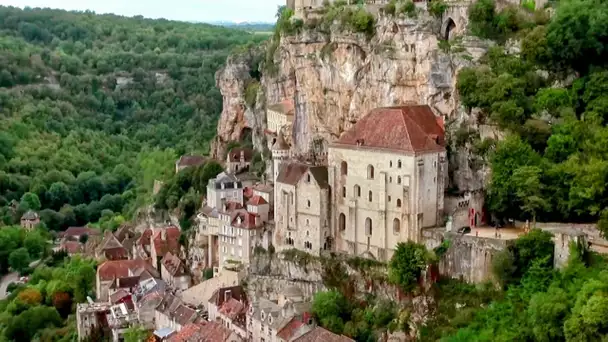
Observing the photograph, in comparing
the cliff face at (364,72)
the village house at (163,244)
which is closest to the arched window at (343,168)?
the cliff face at (364,72)

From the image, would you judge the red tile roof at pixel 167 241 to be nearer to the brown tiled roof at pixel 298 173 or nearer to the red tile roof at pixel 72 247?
the brown tiled roof at pixel 298 173

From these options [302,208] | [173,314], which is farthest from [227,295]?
[302,208]

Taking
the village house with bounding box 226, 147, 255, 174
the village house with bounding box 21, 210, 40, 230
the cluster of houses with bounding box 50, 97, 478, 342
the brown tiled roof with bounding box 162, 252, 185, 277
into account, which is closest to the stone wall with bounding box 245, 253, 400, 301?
the cluster of houses with bounding box 50, 97, 478, 342

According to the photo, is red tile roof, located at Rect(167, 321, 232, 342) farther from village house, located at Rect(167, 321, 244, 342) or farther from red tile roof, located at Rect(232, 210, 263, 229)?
red tile roof, located at Rect(232, 210, 263, 229)

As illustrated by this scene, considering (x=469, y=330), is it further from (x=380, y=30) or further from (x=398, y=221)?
→ (x=380, y=30)

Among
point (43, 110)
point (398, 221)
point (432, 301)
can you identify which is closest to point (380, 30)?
point (398, 221)
